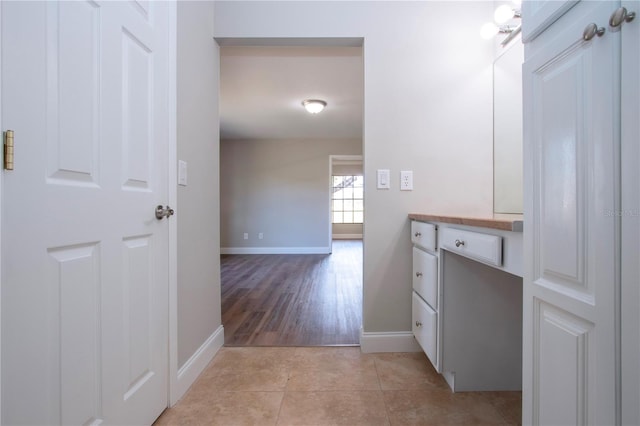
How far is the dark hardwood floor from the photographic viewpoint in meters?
2.00

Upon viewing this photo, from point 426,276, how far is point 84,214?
1.45m

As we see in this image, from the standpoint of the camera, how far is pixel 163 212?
121 cm

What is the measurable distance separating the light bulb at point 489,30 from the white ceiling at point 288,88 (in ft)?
2.66

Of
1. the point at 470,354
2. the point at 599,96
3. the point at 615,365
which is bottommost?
the point at 470,354

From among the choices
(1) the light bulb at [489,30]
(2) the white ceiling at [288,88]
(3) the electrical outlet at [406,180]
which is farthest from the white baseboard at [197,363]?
(1) the light bulb at [489,30]

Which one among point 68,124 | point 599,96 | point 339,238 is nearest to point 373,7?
point 599,96

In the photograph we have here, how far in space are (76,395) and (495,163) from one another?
85.6 inches

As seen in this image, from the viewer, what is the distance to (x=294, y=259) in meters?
5.23

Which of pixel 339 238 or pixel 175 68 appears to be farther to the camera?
pixel 339 238

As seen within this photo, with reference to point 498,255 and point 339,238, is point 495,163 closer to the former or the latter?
point 498,255

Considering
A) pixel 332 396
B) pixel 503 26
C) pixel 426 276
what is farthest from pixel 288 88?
pixel 332 396

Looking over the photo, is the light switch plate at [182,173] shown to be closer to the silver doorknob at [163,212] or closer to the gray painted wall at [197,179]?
the gray painted wall at [197,179]

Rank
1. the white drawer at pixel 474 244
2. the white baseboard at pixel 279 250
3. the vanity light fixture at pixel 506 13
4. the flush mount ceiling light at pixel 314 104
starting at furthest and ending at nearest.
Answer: the white baseboard at pixel 279 250
the flush mount ceiling light at pixel 314 104
the vanity light fixture at pixel 506 13
the white drawer at pixel 474 244

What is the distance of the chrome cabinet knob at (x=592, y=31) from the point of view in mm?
537
